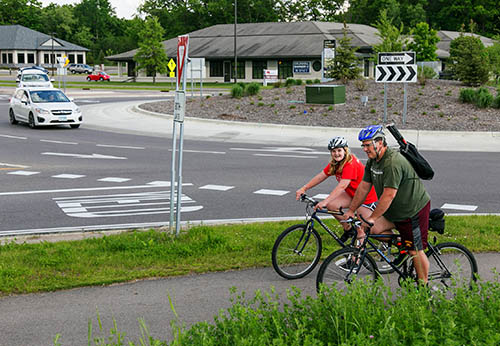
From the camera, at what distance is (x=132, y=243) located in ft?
26.6

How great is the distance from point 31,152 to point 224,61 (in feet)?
184

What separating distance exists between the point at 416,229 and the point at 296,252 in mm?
1536

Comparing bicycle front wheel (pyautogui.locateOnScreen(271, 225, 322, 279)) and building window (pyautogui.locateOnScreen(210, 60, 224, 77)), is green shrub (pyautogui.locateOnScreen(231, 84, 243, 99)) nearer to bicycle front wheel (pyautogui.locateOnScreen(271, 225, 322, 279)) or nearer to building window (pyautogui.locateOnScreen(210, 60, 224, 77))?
bicycle front wheel (pyautogui.locateOnScreen(271, 225, 322, 279))

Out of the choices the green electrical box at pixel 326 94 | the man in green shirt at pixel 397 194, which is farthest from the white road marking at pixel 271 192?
the green electrical box at pixel 326 94

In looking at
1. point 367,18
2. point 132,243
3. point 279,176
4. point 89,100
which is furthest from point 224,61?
point 132,243

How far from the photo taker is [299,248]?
23.3 feet

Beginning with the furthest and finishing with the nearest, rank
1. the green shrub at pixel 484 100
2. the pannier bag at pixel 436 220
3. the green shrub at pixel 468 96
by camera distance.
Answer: the green shrub at pixel 468 96, the green shrub at pixel 484 100, the pannier bag at pixel 436 220

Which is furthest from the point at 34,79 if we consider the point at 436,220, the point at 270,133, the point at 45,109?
the point at 436,220

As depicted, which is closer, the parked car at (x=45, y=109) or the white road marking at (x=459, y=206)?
the white road marking at (x=459, y=206)

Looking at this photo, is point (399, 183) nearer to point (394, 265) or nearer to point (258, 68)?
point (394, 265)

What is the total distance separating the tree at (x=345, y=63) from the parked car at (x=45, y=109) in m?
13.6

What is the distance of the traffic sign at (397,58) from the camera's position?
2028 cm

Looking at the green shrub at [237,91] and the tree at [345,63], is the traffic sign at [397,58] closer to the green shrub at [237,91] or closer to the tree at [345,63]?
the tree at [345,63]

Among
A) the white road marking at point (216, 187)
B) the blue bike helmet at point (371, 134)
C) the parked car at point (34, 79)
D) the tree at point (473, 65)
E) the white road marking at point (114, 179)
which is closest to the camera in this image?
the blue bike helmet at point (371, 134)
